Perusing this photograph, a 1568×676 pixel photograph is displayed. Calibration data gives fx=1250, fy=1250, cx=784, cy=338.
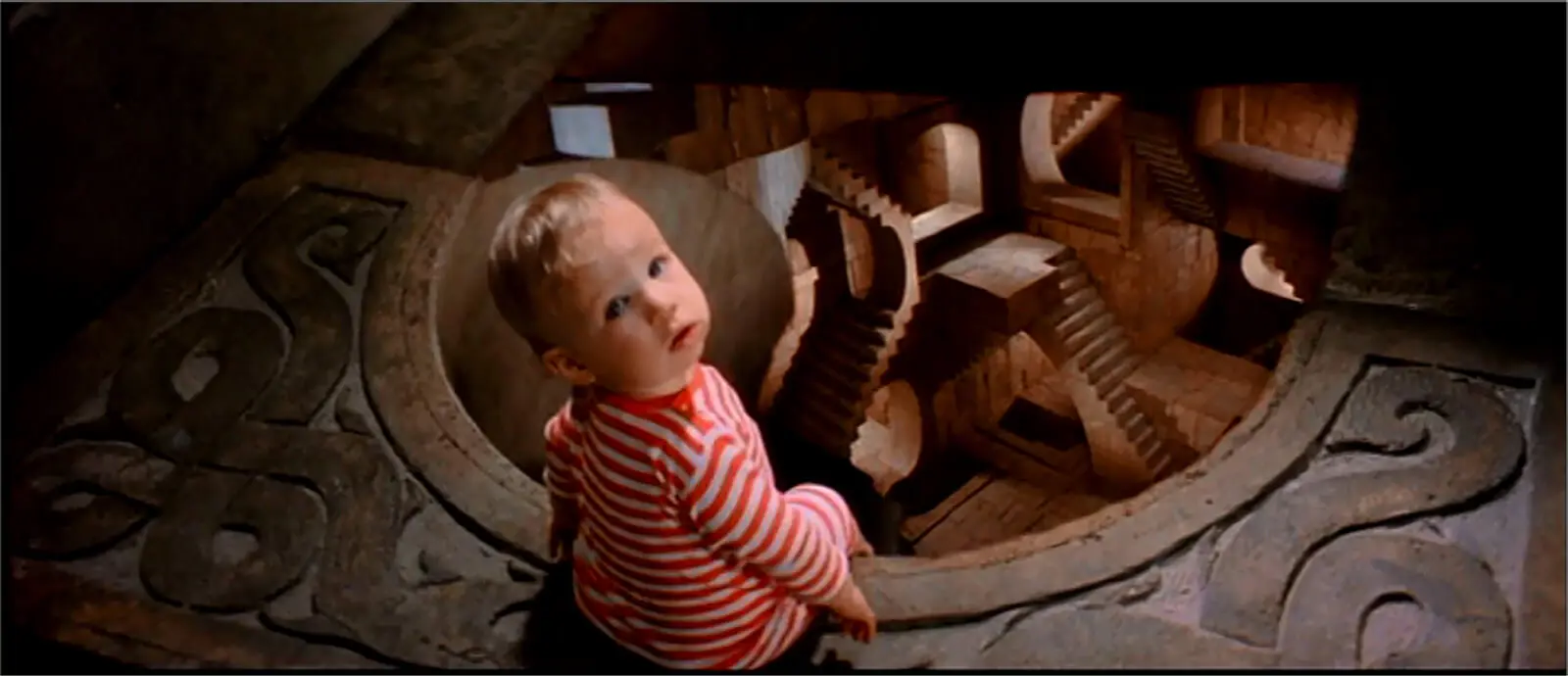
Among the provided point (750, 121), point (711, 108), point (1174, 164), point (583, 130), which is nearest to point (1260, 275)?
point (1174, 164)

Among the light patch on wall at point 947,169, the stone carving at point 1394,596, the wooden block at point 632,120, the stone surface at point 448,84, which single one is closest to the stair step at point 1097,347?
the light patch on wall at point 947,169

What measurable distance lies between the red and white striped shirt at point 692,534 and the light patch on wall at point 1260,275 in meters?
5.83

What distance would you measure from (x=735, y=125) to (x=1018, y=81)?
180 centimetres

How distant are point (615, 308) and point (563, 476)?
1.26ft

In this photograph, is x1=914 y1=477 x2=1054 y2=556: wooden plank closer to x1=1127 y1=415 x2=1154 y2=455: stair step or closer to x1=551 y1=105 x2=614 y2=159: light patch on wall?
x1=1127 y1=415 x2=1154 y2=455: stair step

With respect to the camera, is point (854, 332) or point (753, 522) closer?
point (753, 522)

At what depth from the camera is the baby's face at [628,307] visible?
137cm

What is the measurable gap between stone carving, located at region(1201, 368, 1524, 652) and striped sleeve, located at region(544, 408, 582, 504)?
851mm

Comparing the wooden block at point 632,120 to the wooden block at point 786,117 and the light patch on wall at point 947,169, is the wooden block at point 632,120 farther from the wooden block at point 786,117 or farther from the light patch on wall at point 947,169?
the light patch on wall at point 947,169

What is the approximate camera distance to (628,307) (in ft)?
4.59

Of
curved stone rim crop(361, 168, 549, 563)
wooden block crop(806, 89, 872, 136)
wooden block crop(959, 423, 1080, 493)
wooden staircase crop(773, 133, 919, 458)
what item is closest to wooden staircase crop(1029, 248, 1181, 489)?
wooden block crop(959, 423, 1080, 493)

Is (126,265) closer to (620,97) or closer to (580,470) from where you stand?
(580,470)

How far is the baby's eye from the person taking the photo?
1.39 m

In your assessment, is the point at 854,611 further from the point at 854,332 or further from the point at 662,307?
the point at 854,332
